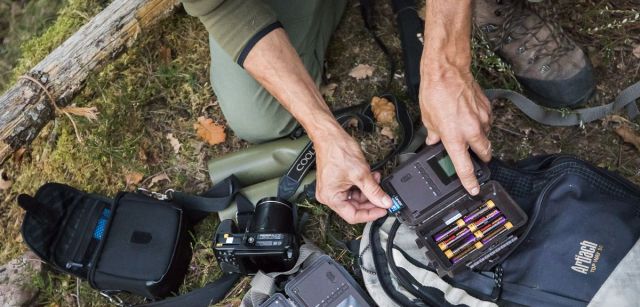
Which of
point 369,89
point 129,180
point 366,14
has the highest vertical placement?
point 366,14

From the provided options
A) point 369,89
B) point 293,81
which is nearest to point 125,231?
point 293,81

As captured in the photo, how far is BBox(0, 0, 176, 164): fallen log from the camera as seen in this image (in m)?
3.63

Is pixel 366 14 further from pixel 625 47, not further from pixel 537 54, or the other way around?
pixel 625 47

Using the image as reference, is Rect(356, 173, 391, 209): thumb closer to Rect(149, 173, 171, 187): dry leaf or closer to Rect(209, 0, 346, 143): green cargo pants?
Rect(209, 0, 346, 143): green cargo pants

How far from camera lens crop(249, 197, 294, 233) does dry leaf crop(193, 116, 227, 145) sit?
0.75m

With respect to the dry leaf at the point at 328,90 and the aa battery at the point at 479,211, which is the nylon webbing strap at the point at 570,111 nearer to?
the aa battery at the point at 479,211

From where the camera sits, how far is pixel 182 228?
3.39m

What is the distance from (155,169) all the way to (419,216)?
6.62 feet

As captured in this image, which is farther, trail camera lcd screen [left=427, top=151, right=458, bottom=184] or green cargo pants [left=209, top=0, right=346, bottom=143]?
green cargo pants [left=209, top=0, right=346, bottom=143]

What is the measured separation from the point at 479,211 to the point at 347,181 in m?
0.59

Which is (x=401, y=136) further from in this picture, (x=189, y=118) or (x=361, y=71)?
(x=189, y=118)

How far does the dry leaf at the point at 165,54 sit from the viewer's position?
4.17 m

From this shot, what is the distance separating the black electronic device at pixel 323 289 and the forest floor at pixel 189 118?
0.26 m

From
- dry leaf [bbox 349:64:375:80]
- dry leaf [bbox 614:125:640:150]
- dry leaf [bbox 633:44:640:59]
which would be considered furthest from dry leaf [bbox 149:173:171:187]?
dry leaf [bbox 633:44:640:59]
